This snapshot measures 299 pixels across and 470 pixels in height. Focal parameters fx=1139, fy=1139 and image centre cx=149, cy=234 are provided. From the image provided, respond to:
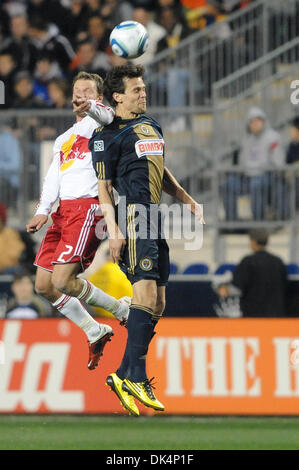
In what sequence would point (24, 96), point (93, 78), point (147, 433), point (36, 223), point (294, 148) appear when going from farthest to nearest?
point (24, 96), point (294, 148), point (147, 433), point (93, 78), point (36, 223)

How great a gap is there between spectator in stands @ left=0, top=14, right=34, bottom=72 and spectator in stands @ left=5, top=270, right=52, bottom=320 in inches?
191

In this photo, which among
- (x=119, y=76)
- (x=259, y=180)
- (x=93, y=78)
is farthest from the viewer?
(x=259, y=180)

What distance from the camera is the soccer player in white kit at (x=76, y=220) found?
8930 mm

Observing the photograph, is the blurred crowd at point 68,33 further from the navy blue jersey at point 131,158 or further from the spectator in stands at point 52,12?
the navy blue jersey at point 131,158

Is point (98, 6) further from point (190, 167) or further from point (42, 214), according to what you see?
point (42, 214)

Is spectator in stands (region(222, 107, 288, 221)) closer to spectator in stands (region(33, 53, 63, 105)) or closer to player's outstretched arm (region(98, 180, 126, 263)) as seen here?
spectator in stands (region(33, 53, 63, 105))

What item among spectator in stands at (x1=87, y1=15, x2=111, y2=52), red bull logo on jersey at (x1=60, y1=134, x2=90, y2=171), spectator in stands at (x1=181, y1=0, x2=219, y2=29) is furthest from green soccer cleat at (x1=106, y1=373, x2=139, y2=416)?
spectator in stands at (x1=181, y1=0, x2=219, y2=29)

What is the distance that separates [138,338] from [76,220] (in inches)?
44.3

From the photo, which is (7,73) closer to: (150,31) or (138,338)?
(150,31)

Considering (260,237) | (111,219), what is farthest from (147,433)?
(111,219)

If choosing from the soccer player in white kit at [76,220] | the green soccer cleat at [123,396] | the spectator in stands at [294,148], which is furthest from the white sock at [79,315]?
the spectator in stands at [294,148]

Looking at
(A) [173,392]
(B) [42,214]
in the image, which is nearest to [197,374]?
(A) [173,392]

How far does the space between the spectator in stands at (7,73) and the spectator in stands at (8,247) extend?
9.05ft

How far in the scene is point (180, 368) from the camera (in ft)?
43.3
